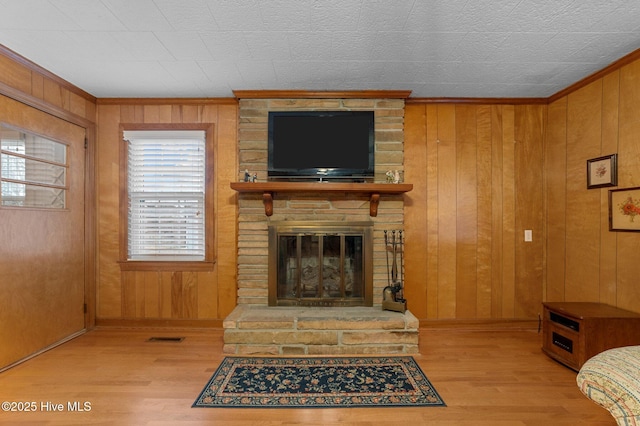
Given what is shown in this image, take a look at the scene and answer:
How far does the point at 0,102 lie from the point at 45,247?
3.88ft

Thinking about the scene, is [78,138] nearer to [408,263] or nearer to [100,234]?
[100,234]

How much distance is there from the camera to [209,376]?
2.49m

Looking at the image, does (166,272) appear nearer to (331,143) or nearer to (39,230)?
(39,230)

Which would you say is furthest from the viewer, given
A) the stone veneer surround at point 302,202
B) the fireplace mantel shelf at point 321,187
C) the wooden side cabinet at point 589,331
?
the stone veneer surround at point 302,202

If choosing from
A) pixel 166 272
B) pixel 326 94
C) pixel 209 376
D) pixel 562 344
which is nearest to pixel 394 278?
pixel 562 344

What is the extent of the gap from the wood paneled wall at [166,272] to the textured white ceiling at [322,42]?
12.5 inches

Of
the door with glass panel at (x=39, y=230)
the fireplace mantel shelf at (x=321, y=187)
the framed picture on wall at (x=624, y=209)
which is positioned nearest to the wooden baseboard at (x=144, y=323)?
the door with glass panel at (x=39, y=230)

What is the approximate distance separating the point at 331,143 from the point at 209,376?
2274 millimetres

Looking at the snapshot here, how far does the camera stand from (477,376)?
249cm

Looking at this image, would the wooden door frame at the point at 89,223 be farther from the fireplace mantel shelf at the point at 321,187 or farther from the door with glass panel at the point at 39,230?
the fireplace mantel shelf at the point at 321,187

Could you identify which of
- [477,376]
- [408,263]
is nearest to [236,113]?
[408,263]

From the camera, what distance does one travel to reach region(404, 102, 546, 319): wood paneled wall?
3.55m

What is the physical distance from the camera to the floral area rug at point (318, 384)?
214 centimetres

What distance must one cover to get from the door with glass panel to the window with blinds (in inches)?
19.2
